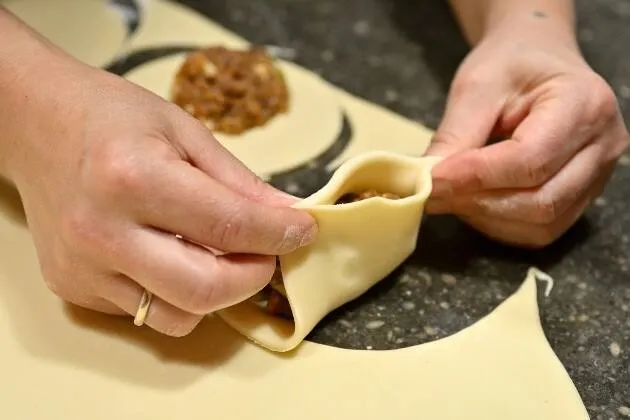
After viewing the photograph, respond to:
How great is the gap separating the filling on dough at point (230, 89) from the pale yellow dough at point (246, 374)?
0.36 meters

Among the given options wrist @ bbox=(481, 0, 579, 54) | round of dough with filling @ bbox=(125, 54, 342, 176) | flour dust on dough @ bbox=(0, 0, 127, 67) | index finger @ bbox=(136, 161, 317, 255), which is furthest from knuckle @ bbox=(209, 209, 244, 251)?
flour dust on dough @ bbox=(0, 0, 127, 67)

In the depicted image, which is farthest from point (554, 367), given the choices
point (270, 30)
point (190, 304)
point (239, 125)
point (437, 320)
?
point (270, 30)

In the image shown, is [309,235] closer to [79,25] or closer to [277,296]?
[277,296]

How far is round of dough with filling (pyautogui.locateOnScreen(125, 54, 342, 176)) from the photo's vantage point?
3.46ft

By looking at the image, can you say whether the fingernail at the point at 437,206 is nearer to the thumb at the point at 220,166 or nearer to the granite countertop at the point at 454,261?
the granite countertop at the point at 454,261

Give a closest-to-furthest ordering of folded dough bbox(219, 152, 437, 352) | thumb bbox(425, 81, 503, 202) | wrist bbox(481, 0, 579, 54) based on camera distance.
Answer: folded dough bbox(219, 152, 437, 352) → thumb bbox(425, 81, 503, 202) → wrist bbox(481, 0, 579, 54)

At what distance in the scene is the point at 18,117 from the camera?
0.76 metres

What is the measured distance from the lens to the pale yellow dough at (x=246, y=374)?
0.72 meters

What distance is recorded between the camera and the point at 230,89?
1.09m

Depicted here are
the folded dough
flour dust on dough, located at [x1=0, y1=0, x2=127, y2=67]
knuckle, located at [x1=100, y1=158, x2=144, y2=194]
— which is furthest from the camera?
flour dust on dough, located at [x1=0, y1=0, x2=127, y2=67]

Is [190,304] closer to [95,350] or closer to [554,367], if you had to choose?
[95,350]

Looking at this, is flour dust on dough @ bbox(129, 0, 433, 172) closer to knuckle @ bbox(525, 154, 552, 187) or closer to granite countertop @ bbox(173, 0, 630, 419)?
granite countertop @ bbox(173, 0, 630, 419)

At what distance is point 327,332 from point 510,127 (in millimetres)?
328

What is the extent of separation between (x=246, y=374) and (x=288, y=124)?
0.46 metres
